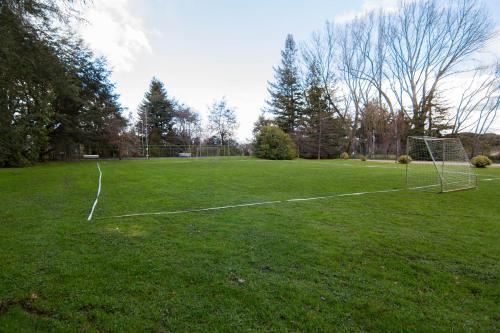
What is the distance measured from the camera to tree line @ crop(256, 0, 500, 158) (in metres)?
27.8

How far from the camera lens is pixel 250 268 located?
2965 millimetres

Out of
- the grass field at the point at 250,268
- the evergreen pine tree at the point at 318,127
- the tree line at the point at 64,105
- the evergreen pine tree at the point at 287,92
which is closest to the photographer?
the grass field at the point at 250,268

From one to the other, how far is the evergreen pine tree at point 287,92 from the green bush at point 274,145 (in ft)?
30.2

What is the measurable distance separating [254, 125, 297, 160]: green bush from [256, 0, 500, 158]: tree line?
578cm

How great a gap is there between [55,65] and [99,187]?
11.2 ft

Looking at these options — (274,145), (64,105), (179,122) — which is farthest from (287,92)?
(64,105)

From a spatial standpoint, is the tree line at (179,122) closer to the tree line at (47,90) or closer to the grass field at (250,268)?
the tree line at (47,90)

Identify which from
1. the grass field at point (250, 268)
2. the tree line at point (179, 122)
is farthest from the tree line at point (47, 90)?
the tree line at point (179, 122)

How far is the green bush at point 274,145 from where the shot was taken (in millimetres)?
25672

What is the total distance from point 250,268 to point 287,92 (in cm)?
3488

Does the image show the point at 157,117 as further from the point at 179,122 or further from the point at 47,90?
the point at 47,90

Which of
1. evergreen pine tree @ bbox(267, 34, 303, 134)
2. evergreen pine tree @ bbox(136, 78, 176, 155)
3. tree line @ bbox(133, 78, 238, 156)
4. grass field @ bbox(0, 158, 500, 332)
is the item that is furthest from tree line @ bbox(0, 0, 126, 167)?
evergreen pine tree @ bbox(267, 34, 303, 134)

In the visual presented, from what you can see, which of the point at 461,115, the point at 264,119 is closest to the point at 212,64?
the point at 264,119

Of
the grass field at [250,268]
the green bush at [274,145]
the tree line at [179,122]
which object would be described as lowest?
the grass field at [250,268]
